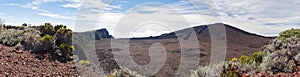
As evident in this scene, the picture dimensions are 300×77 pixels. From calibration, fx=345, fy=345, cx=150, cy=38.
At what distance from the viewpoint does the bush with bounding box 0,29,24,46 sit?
500 inches

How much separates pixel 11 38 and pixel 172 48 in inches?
331

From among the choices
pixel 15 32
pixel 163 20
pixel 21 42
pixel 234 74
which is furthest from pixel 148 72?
pixel 15 32

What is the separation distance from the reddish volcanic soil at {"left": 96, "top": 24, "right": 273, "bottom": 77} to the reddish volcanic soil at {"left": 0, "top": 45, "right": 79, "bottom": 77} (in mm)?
1370

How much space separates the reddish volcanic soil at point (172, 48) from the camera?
11.3 meters

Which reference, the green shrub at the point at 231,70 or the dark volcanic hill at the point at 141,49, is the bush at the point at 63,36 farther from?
the green shrub at the point at 231,70

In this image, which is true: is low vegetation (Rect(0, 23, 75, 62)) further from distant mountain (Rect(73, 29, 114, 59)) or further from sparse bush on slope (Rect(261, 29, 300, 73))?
sparse bush on slope (Rect(261, 29, 300, 73))

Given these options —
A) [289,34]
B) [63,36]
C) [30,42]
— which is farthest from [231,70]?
[30,42]

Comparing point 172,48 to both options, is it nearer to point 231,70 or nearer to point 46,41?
point 46,41

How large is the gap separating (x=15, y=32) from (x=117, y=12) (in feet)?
23.0

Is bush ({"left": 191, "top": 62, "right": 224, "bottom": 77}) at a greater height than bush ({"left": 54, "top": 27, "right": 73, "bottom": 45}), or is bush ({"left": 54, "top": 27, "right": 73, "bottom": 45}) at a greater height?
bush ({"left": 54, "top": 27, "right": 73, "bottom": 45})

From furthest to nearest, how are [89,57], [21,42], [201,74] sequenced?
[21,42] → [89,57] → [201,74]

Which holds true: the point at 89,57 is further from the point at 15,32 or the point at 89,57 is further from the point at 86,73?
the point at 15,32

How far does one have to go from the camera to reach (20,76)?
25.2ft

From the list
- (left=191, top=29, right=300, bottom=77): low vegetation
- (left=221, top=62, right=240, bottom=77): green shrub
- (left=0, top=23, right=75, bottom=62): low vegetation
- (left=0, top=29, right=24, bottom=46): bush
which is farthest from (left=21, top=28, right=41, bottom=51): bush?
(left=221, top=62, right=240, bottom=77): green shrub
